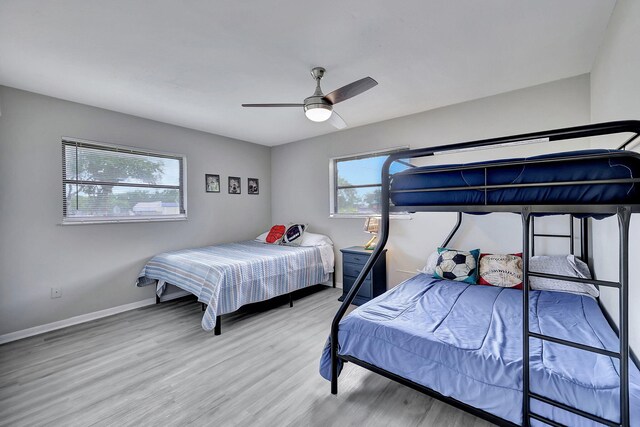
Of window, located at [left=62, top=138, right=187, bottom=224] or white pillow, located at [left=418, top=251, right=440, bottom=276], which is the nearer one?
white pillow, located at [left=418, top=251, right=440, bottom=276]

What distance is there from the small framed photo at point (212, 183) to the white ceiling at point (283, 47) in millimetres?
1355

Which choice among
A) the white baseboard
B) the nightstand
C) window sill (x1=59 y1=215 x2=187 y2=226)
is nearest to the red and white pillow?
the nightstand

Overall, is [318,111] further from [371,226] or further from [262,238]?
[262,238]

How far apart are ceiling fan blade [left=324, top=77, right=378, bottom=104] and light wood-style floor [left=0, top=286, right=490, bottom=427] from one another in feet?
7.19

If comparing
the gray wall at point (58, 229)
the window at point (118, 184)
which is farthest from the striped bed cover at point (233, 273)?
the window at point (118, 184)

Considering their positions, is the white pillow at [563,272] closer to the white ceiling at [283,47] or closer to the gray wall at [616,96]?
the gray wall at [616,96]

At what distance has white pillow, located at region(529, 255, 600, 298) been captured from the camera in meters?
2.26

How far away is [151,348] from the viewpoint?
2570 millimetres

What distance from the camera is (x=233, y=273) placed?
2.94 metres

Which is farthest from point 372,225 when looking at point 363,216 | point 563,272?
point 563,272

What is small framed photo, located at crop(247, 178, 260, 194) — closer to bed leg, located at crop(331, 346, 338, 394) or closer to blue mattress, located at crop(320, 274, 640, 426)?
blue mattress, located at crop(320, 274, 640, 426)

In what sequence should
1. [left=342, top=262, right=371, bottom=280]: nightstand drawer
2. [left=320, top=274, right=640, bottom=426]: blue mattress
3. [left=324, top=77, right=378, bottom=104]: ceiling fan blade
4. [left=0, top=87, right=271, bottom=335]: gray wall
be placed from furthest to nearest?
[left=342, top=262, right=371, bottom=280]: nightstand drawer, [left=0, top=87, right=271, bottom=335]: gray wall, [left=324, top=77, right=378, bottom=104]: ceiling fan blade, [left=320, top=274, right=640, bottom=426]: blue mattress

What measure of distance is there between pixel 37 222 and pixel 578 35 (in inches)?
199

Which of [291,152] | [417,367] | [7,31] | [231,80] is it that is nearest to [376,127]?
[291,152]
